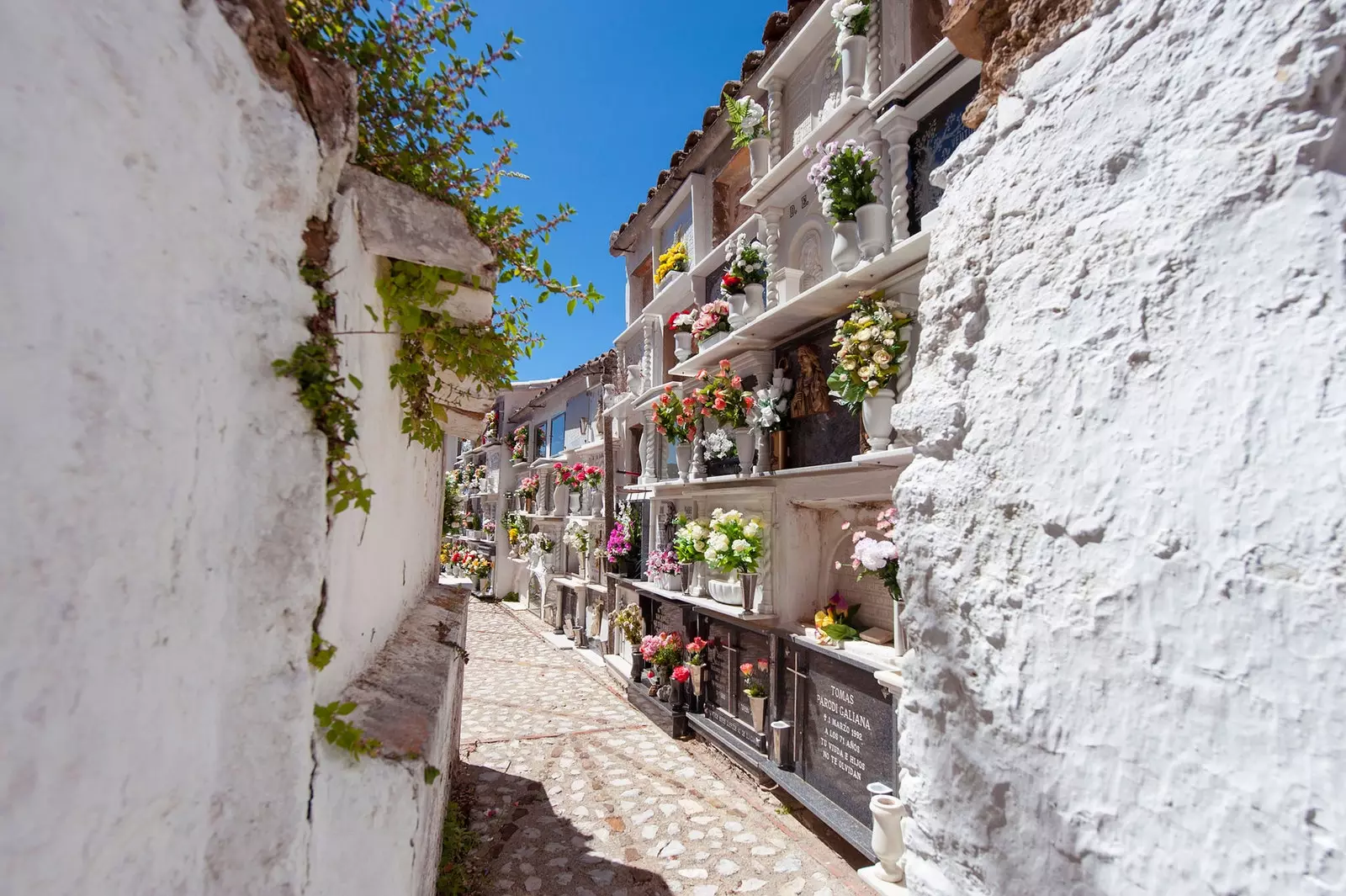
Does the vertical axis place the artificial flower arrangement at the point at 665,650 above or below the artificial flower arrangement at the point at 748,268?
below

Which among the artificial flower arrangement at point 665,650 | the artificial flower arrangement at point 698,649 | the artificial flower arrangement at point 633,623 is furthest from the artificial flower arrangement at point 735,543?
the artificial flower arrangement at point 633,623

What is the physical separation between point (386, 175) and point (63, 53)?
44.6 inches

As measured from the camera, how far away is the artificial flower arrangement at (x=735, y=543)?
7117mm

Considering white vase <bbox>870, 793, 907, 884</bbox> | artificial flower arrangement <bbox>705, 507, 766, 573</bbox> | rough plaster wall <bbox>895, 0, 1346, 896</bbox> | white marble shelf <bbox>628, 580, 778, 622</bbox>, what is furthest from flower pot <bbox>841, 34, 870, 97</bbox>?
white vase <bbox>870, 793, 907, 884</bbox>

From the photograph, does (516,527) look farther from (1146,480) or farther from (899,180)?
(1146,480)

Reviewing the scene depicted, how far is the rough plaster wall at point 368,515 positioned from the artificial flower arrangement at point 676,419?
5.56 m

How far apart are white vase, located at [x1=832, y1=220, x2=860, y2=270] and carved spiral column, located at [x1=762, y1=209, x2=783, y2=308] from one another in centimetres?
145

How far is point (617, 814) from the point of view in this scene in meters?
6.29

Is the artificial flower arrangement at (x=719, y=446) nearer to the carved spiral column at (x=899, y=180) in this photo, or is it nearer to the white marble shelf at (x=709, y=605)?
the white marble shelf at (x=709, y=605)

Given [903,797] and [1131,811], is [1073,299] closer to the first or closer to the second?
[1131,811]

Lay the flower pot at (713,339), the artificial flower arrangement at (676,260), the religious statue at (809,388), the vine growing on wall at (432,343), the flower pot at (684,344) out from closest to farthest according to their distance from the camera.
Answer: the vine growing on wall at (432,343)
the religious statue at (809,388)
the flower pot at (713,339)
the flower pot at (684,344)
the artificial flower arrangement at (676,260)

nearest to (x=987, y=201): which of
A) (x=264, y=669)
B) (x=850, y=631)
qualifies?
(x=264, y=669)

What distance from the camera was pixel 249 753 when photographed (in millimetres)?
1332

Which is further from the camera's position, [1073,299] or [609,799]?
[609,799]
